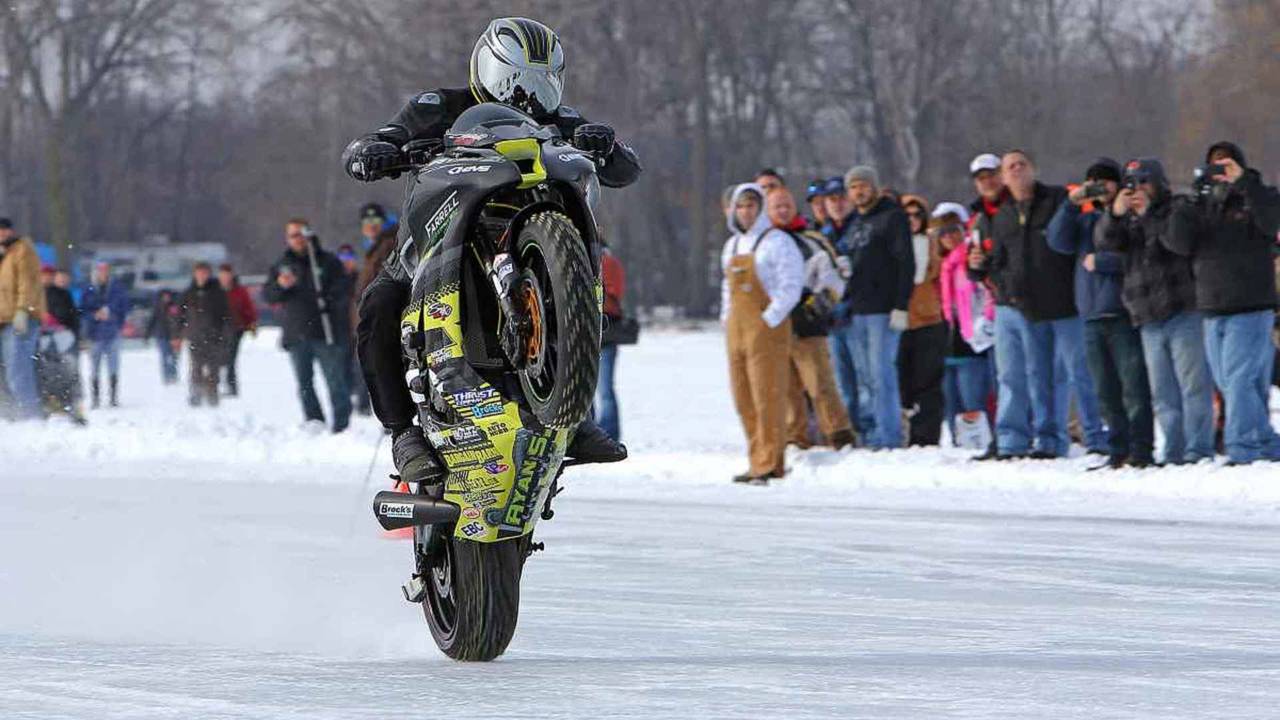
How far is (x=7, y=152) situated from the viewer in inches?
2611

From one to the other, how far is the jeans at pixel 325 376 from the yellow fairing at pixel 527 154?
40.5 feet

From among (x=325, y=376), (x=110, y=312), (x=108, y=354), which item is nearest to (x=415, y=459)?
(x=325, y=376)

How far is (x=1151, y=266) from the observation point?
1349 centimetres

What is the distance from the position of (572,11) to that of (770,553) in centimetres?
4273

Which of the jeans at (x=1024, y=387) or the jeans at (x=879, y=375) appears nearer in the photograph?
the jeans at (x=1024, y=387)

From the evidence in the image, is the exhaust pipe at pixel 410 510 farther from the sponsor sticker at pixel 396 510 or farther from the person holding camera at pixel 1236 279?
the person holding camera at pixel 1236 279

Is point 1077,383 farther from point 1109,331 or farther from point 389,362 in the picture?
point 389,362

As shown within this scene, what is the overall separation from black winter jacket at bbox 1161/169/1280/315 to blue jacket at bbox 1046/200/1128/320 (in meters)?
0.64

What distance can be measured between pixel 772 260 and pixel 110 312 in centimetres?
1311

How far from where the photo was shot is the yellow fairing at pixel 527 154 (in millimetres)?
6293

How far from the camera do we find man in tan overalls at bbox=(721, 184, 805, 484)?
14383mm

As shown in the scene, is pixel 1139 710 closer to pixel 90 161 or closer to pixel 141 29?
pixel 141 29

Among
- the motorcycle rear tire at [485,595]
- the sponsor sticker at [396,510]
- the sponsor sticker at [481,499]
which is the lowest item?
the motorcycle rear tire at [485,595]

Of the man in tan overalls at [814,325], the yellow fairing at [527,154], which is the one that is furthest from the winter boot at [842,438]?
the yellow fairing at [527,154]
